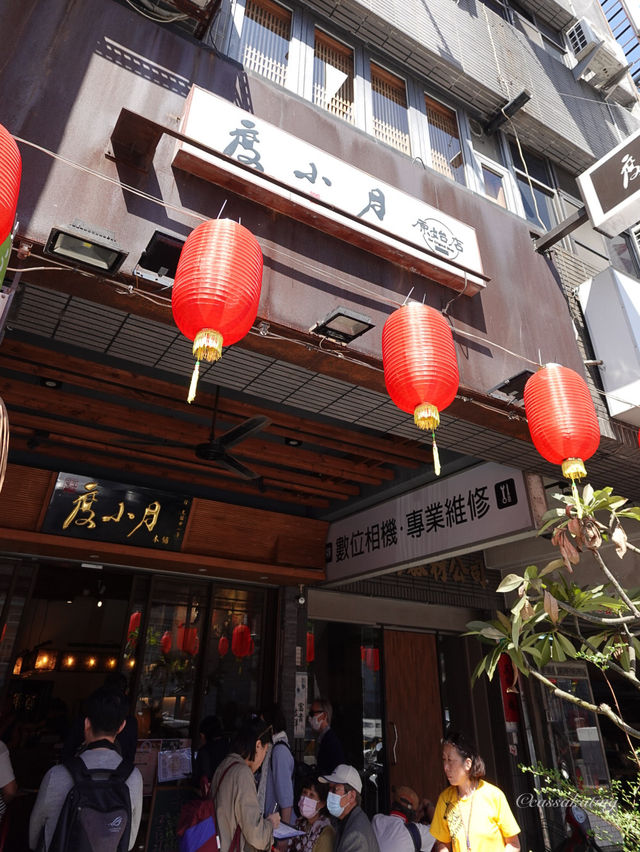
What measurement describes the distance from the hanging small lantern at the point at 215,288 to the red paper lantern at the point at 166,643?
6345 mm

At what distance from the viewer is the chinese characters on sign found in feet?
19.0

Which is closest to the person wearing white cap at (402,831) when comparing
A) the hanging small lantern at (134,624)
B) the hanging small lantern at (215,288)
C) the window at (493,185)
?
the hanging small lantern at (215,288)

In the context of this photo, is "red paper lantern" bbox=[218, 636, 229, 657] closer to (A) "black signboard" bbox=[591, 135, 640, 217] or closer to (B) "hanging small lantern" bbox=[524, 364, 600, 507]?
(B) "hanging small lantern" bbox=[524, 364, 600, 507]

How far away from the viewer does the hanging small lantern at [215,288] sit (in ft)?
9.85

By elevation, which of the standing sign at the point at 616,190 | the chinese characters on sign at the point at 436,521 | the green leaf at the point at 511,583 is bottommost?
the green leaf at the point at 511,583

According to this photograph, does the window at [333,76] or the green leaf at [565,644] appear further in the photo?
the window at [333,76]

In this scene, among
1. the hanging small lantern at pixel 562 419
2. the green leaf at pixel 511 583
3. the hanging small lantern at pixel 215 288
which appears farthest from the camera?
the hanging small lantern at pixel 562 419

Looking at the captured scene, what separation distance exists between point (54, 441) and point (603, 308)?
7433 mm

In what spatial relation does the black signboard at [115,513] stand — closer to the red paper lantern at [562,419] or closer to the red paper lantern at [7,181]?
the red paper lantern at [7,181]

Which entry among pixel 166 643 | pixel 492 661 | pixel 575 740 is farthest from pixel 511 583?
pixel 575 740

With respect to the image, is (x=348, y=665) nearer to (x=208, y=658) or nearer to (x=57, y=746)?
(x=208, y=658)

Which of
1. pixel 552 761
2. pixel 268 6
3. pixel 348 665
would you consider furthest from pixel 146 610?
pixel 268 6

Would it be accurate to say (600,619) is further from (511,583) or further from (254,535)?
(254,535)

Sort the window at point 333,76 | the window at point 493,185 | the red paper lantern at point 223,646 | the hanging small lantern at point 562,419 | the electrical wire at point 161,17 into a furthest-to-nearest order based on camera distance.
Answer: the red paper lantern at point 223,646 → the window at point 493,185 → the window at point 333,76 → the electrical wire at point 161,17 → the hanging small lantern at point 562,419
